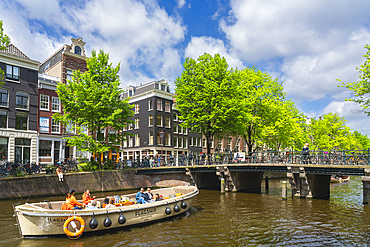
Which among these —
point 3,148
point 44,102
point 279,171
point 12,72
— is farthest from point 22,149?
point 279,171

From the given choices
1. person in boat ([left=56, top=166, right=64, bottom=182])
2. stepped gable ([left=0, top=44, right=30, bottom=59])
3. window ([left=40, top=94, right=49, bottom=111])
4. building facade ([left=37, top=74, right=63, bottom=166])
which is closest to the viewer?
person in boat ([left=56, top=166, right=64, bottom=182])

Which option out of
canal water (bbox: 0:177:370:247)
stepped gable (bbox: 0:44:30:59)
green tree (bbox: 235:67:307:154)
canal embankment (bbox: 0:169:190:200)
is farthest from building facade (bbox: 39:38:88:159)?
green tree (bbox: 235:67:307:154)

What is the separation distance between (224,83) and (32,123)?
72.7ft

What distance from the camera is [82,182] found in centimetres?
2591

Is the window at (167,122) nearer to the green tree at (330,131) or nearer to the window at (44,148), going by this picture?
the window at (44,148)

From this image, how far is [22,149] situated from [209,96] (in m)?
21.5

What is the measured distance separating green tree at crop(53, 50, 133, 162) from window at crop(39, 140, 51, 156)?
6035 mm

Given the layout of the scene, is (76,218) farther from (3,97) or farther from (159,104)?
(159,104)

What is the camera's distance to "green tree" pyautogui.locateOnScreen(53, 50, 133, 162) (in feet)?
86.6

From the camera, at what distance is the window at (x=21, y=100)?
95.5 feet

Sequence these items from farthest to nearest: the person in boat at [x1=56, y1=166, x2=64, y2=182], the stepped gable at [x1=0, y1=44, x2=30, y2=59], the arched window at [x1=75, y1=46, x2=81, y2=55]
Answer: the arched window at [x1=75, y1=46, x2=81, y2=55] → the stepped gable at [x1=0, y1=44, x2=30, y2=59] → the person in boat at [x1=56, y1=166, x2=64, y2=182]

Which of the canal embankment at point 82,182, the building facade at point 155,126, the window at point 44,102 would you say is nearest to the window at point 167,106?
the building facade at point 155,126

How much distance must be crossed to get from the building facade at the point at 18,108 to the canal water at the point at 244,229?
12.0 metres

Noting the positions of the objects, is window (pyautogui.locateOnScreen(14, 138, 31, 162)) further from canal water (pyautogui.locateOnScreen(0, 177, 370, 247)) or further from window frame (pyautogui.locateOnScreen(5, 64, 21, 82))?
canal water (pyautogui.locateOnScreen(0, 177, 370, 247))
